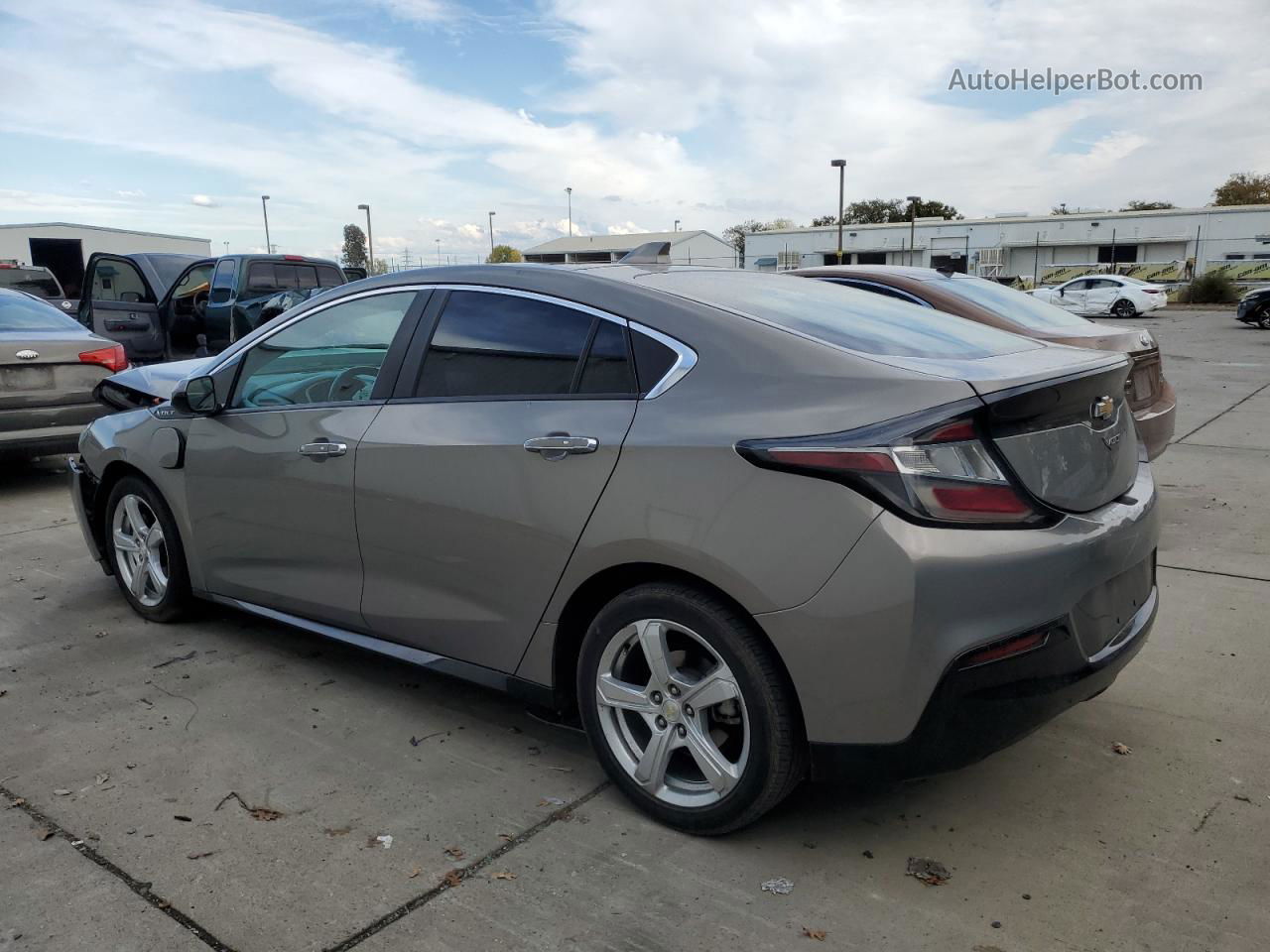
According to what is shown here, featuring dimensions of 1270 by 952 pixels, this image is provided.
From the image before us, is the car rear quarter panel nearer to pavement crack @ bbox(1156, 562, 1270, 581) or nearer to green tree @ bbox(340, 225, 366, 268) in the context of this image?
pavement crack @ bbox(1156, 562, 1270, 581)

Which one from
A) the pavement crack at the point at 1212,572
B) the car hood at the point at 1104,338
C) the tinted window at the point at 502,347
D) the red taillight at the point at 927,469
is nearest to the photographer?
the red taillight at the point at 927,469

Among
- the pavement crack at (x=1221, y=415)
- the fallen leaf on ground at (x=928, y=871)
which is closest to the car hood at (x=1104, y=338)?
the pavement crack at (x=1221, y=415)

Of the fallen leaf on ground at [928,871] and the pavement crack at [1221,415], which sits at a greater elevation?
the pavement crack at [1221,415]

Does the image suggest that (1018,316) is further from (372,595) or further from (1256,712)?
(372,595)

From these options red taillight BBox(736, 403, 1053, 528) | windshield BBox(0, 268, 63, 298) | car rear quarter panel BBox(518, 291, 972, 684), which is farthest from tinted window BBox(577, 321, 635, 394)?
windshield BBox(0, 268, 63, 298)

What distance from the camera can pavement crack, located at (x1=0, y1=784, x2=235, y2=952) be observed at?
96.2 inches

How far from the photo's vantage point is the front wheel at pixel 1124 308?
32750mm

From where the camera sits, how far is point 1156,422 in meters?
5.60

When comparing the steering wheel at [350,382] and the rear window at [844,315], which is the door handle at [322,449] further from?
the rear window at [844,315]

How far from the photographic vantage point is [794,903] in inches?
100

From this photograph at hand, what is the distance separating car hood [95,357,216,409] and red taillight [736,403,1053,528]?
325 cm

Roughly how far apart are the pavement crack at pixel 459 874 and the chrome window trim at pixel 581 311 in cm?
124

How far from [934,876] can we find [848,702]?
59 cm

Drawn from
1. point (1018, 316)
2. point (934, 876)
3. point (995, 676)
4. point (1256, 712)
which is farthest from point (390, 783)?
point (1018, 316)
